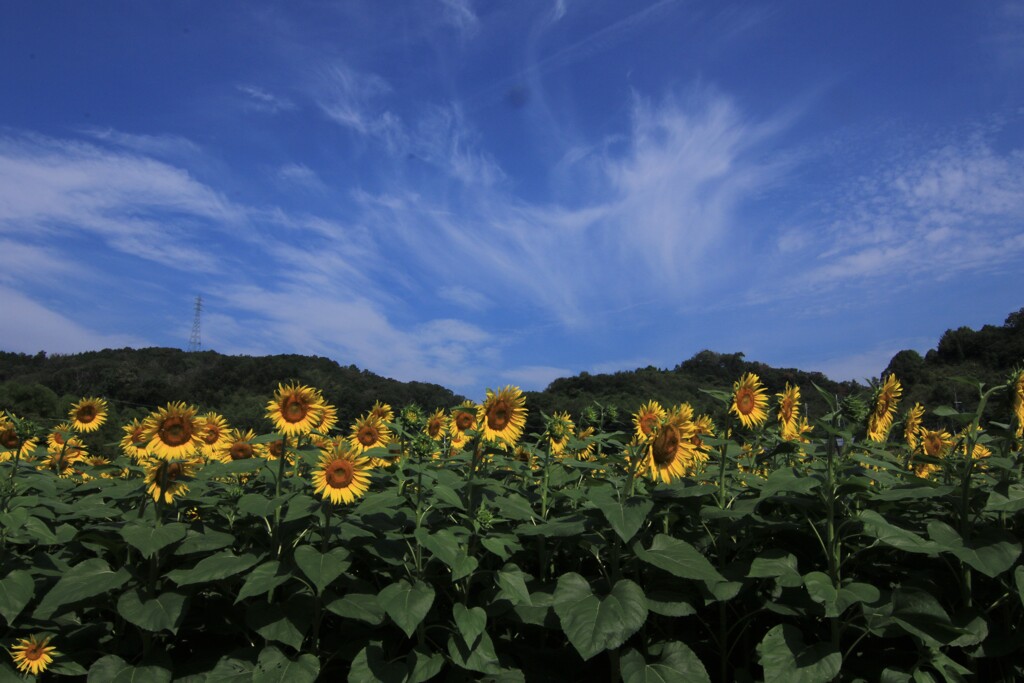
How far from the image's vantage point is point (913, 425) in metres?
4.93

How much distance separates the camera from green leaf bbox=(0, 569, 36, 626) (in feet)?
11.6

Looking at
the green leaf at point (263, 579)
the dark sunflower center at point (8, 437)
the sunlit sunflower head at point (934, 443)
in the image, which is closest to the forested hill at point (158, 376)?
the dark sunflower center at point (8, 437)

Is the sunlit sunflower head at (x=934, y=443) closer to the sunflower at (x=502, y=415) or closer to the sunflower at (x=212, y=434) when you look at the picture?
the sunflower at (x=502, y=415)

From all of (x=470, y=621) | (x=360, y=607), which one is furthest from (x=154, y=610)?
(x=470, y=621)

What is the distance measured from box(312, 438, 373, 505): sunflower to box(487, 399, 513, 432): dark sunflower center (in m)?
0.70

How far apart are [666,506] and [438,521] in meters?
1.11

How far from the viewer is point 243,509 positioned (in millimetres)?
3404

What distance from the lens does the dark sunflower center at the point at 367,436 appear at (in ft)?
16.1

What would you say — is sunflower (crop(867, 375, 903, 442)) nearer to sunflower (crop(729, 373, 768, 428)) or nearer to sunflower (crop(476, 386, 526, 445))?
sunflower (crop(729, 373, 768, 428))

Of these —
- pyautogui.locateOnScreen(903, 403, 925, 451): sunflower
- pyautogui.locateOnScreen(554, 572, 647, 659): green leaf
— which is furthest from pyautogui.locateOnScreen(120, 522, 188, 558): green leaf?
pyautogui.locateOnScreen(903, 403, 925, 451): sunflower

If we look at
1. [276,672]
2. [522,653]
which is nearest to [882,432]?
[522,653]

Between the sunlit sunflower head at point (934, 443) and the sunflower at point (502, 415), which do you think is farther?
the sunlit sunflower head at point (934, 443)

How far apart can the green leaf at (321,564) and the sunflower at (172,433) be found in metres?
0.99

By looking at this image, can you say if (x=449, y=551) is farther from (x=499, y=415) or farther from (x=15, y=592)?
(x=15, y=592)
